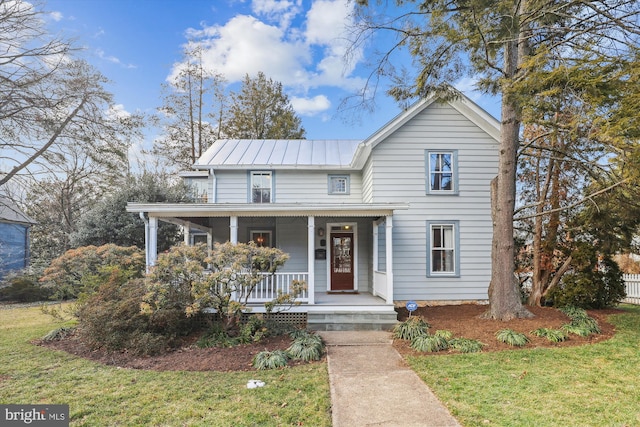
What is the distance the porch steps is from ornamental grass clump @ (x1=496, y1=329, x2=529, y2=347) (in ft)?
7.12

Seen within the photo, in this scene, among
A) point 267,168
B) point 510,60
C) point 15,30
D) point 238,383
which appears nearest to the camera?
point 238,383

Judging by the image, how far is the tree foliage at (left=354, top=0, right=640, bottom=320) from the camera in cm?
588

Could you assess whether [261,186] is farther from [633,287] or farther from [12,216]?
[12,216]

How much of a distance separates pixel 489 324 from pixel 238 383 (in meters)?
5.57

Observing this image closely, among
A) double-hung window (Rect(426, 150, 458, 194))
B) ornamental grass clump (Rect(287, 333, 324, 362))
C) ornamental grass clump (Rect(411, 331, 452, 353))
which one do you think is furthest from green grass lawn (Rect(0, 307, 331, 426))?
double-hung window (Rect(426, 150, 458, 194))

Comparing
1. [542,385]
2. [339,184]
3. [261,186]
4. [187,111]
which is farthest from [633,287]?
[187,111]

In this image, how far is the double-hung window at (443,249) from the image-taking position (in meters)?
10.3

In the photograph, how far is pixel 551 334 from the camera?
677 cm

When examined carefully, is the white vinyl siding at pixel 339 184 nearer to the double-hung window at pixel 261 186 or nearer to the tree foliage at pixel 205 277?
the double-hung window at pixel 261 186

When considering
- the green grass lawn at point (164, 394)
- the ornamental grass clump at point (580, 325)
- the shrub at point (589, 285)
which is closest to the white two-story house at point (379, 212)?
the shrub at point (589, 285)

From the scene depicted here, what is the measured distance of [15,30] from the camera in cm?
686

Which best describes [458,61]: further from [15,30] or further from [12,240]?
[12,240]

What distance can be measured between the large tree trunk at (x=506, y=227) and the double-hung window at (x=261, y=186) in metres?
6.89

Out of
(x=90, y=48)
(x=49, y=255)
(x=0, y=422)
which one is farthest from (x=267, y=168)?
(x=49, y=255)
